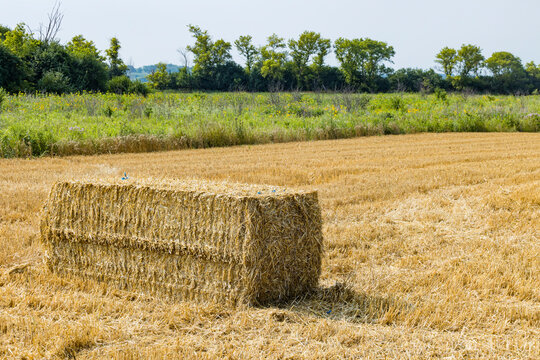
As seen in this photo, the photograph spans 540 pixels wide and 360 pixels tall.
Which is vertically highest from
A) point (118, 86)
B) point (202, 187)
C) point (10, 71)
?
point (10, 71)

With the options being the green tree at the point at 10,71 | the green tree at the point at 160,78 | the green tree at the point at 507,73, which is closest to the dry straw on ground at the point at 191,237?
the green tree at the point at 10,71

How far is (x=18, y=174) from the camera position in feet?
35.5

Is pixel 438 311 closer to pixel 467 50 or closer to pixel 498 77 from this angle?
pixel 498 77

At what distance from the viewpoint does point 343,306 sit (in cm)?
443

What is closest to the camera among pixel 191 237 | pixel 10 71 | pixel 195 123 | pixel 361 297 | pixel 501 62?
pixel 191 237

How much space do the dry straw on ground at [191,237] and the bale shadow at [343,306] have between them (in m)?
0.13

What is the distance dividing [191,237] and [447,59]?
83.8 meters

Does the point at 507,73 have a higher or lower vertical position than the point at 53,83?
higher

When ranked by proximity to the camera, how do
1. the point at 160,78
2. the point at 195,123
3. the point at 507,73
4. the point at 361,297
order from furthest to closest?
the point at 507,73 < the point at 160,78 < the point at 195,123 < the point at 361,297

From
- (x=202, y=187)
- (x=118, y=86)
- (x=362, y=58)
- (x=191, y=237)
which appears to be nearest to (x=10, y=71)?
(x=118, y=86)

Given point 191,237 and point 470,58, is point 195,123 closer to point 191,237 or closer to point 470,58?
point 191,237

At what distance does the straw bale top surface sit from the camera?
4.41m

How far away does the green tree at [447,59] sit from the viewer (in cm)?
8069

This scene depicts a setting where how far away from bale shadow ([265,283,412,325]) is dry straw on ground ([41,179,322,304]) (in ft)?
0.44
